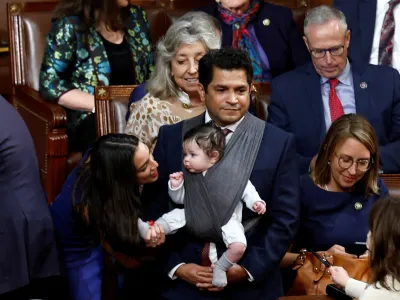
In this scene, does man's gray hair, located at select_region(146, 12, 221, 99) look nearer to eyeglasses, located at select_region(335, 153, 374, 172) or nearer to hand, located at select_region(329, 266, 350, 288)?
eyeglasses, located at select_region(335, 153, 374, 172)

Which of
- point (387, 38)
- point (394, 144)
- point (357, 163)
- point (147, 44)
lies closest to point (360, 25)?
point (387, 38)

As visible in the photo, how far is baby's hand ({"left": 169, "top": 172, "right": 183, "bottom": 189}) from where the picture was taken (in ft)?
10.1

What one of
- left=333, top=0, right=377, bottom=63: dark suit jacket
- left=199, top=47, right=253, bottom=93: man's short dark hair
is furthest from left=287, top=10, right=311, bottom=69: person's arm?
left=199, top=47, right=253, bottom=93: man's short dark hair

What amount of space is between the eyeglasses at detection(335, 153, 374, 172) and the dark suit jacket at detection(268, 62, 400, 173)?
55 centimetres

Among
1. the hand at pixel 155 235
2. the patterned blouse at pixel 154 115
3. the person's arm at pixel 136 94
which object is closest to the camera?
the hand at pixel 155 235

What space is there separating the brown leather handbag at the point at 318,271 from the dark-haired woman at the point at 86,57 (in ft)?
4.90

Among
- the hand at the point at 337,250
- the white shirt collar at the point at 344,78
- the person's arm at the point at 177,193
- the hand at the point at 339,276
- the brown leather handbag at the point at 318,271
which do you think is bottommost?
the brown leather handbag at the point at 318,271

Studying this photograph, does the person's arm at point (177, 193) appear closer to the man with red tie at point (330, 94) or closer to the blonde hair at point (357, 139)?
the blonde hair at point (357, 139)

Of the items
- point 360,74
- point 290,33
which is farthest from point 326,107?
point 290,33

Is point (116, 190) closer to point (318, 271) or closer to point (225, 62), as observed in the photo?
point (225, 62)

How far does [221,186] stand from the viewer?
9.93 feet

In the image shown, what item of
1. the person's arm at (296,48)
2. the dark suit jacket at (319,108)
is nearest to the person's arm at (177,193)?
the dark suit jacket at (319,108)

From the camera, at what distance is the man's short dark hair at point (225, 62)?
309cm

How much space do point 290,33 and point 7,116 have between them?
1.81m
